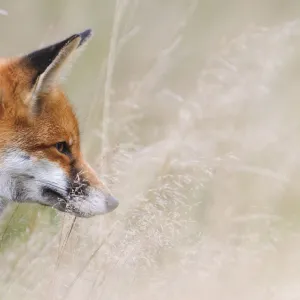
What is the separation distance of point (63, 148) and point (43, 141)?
12 centimetres

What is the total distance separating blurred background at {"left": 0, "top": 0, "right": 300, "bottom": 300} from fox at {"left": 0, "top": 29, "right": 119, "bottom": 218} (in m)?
0.20

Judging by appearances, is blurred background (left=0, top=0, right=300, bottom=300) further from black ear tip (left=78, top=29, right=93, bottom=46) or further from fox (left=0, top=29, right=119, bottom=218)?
black ear tip (left=78, top=29, right=93, bottom=46)

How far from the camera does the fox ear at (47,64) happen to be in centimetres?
343

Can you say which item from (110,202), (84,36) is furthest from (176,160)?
(84,36)

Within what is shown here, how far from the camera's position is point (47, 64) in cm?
345

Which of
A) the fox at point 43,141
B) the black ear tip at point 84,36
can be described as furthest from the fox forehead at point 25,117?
the black ear tip at point 84,36

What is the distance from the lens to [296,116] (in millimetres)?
6023

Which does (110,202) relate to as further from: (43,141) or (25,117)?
(25,117)

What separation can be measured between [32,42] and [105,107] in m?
1.53

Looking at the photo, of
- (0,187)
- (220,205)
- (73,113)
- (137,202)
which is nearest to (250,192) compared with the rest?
(220,205)

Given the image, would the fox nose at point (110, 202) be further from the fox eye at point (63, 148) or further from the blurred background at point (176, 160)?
the fox eye at point (63, 148)

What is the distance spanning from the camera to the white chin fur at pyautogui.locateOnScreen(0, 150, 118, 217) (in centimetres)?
351

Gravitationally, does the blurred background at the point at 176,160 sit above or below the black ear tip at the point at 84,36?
below

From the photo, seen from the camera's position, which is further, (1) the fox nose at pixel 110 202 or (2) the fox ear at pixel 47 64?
(1) the fox nose at pixel 110 202
